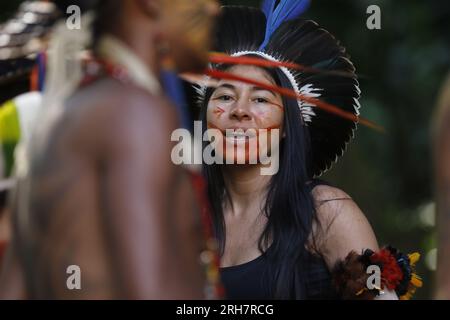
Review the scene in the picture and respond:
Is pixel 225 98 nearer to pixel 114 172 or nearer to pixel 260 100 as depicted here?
pixel 260 100

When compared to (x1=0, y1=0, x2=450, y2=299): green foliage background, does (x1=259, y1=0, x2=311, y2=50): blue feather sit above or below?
below

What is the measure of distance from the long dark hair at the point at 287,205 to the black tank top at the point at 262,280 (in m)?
0.03

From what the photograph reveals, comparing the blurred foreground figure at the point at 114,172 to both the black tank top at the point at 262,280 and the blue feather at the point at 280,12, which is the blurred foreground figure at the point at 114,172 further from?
the blue feather at the point at 280,12

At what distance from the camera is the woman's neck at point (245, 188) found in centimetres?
486

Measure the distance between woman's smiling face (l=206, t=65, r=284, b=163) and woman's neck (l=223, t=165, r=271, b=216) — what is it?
0.08 m

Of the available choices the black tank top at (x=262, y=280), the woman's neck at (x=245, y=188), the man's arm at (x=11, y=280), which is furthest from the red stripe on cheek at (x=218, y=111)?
the man's arm at (x=11, y=280)

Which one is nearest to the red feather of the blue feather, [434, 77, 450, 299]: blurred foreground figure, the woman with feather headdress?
the woman with feather headdress

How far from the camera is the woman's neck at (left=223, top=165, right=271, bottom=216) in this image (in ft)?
15.9

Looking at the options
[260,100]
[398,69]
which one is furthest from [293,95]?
[398,69]

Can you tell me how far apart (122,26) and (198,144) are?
214 centimetres

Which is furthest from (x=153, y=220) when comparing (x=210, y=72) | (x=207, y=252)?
(x=210, y=72)

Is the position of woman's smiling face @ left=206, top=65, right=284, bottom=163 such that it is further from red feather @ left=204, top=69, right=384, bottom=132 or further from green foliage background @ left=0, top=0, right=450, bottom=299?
green foliage background @ left=0, top=0, right=450, bottom=299

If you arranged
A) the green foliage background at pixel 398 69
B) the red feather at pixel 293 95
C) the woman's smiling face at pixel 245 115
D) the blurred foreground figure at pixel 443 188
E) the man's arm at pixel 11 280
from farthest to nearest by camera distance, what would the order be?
the green foliage background at pixel 398 69, the woman's smiling face at pixel 245 115, the red feather at pixel 293 95, the man's arm at pixel 11 280, the blurred foreground figure at pixel 443 188

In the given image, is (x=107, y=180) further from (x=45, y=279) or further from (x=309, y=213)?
(x=309, y=213)
